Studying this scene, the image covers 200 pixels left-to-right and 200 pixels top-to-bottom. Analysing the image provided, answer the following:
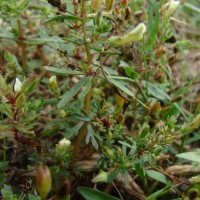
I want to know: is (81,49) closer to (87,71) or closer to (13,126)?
(87,71)

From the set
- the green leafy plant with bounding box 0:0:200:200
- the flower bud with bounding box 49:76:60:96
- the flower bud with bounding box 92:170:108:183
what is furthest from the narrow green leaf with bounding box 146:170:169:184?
the flower bud with bounding box 49:76:60:96

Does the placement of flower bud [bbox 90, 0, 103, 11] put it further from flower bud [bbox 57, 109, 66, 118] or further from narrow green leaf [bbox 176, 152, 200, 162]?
narrow green leaf [bbox 176, 152, 200, 162]

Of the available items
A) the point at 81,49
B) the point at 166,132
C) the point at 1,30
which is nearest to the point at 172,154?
the point at 166,132

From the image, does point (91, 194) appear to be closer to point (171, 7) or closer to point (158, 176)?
point (158, 176)

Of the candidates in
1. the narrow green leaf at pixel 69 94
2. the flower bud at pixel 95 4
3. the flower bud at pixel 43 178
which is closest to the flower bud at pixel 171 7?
the flower bud at pixel 95 4

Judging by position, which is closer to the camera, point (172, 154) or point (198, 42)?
point (172, 154)
